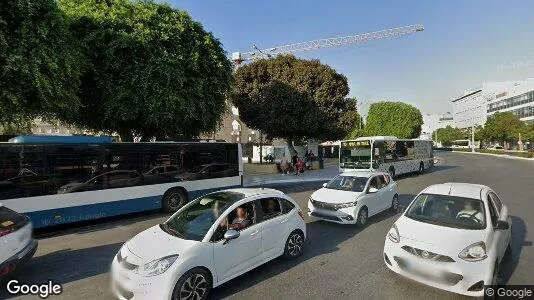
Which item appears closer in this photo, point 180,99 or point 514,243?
point 514,243

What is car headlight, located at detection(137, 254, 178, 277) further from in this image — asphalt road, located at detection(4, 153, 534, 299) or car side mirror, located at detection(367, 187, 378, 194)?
car side mirror, located at detection(367, 187, 378, 194)

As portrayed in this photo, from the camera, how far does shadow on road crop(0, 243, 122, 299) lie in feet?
18.9

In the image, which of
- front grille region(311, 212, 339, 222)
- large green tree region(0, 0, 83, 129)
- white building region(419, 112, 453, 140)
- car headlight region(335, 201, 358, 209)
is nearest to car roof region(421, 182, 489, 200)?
car headlight region(335, 201, 358, 209)

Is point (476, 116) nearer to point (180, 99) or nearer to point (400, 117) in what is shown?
point (400, 117)

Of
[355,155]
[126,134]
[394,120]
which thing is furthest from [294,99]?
[394,120]

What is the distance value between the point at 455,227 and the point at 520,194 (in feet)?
38.0

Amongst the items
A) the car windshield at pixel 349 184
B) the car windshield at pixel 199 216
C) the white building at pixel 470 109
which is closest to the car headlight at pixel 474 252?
the car windshield at pixel 199 216

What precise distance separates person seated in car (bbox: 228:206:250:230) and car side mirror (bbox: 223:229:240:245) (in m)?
0.29

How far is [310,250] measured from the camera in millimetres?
6992

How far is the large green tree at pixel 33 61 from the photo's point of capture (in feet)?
32.7

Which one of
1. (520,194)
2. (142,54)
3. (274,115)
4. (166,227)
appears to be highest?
(142,54)

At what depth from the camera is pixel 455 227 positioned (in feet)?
17.3

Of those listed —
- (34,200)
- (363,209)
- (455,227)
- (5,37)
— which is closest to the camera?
(455,227)

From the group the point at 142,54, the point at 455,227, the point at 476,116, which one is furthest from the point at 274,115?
the point at 476,116
